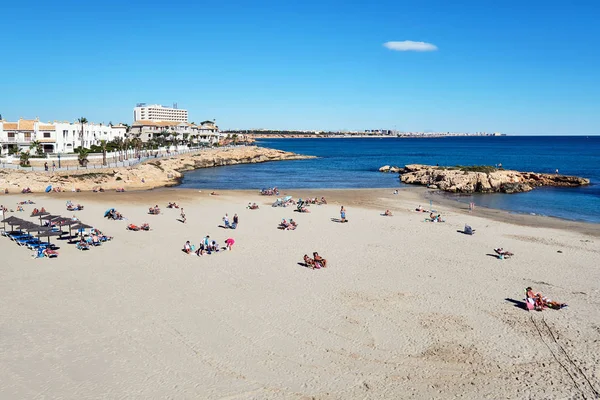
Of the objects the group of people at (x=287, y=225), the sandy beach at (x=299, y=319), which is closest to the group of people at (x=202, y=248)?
the sandy beach at (x=299, y=319)

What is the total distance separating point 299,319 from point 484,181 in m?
40.9

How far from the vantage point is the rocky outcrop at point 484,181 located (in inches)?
1943

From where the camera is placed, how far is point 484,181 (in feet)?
162

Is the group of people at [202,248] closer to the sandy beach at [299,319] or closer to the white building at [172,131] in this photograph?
the sandy beach at [299,319]

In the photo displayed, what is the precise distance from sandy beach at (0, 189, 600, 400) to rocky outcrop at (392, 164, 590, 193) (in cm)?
2395

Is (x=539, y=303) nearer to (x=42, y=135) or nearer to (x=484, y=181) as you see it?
(x=484, y=181)

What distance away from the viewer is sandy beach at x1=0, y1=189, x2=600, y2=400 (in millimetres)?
10977

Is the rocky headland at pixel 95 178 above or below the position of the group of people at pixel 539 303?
above

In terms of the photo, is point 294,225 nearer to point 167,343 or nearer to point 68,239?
point 68,239

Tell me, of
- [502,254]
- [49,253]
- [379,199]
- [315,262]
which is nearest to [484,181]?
[379,199]

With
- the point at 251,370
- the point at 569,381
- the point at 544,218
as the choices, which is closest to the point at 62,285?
the point at 251,370

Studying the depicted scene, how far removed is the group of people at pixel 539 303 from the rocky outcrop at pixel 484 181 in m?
34.7

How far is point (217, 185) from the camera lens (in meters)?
54.2

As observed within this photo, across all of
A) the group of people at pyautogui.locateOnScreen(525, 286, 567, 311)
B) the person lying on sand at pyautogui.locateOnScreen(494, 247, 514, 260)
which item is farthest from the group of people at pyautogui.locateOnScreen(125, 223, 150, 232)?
the group of people at pyautogui.locateOnScreen(525, 286, 567, 311)
